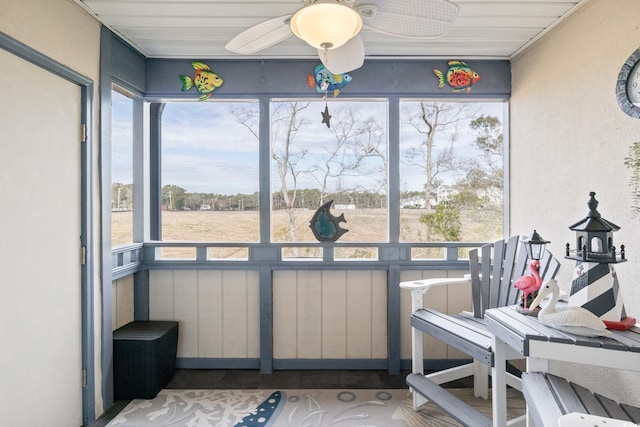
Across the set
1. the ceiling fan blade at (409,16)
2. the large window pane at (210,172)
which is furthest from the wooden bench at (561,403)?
the large window pane at (210,172)

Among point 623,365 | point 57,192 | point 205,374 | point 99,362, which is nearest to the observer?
point 623,365

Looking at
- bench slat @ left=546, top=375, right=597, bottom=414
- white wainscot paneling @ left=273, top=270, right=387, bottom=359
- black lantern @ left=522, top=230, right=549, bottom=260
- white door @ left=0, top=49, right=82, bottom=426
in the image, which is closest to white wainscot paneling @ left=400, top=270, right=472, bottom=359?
white wainscot paneling @ left=273, top=270, right=387, bottom=359

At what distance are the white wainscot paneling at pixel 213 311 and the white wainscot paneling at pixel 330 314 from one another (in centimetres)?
21

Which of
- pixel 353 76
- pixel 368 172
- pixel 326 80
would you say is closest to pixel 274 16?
pixel 326 80

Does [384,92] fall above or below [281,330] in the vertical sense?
above

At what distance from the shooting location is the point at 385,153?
281 cm

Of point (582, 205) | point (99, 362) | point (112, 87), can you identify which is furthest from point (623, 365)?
point (112, 87)

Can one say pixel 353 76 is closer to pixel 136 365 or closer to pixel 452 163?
pixel 452 163

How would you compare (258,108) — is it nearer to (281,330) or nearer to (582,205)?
(281,330)

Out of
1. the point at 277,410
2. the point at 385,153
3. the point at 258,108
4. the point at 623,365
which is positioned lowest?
the point at 277,410

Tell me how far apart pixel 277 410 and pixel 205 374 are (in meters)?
0.81

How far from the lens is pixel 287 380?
260cm

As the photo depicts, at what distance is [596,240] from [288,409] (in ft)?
6.63

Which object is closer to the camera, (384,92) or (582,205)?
(582,205)
